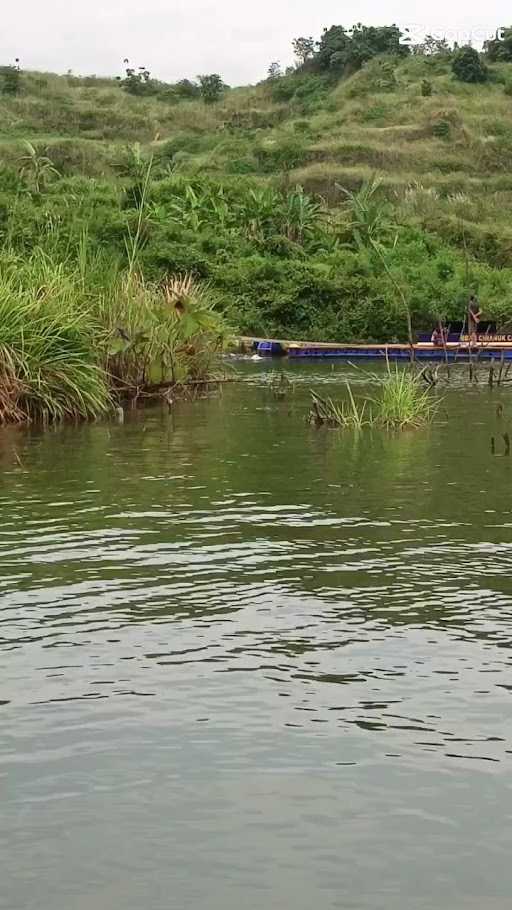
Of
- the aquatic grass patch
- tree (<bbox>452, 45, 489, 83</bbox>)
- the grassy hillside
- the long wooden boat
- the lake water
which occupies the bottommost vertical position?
the lake water

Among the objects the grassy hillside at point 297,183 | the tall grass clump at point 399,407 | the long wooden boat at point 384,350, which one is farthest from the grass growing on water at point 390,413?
the long wooden boat at point 384,350

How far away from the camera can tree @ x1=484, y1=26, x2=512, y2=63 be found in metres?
77.0

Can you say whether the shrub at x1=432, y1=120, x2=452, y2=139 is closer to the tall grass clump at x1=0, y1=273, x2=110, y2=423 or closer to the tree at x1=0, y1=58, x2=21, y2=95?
the tree at x1=0, y1=58, x2=21, y2=95

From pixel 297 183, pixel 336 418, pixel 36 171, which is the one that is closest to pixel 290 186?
pixel 297 183

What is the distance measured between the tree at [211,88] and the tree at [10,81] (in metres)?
11.3

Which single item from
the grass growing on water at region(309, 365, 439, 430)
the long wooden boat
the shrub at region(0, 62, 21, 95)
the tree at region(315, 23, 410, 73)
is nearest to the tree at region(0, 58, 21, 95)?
the shrub at region(0, 62, 21, 95)

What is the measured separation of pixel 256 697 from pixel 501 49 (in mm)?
76581

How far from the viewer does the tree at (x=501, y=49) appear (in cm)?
7700

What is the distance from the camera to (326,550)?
980 cm

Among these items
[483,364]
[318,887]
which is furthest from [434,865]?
[483,364]

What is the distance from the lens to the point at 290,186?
5241 cm

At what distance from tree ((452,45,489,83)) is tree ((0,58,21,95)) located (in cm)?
2569

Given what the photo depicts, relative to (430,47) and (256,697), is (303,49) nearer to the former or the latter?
(430,47)

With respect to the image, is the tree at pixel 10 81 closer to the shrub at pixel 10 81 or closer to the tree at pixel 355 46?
the shrub at pixel 10 81
